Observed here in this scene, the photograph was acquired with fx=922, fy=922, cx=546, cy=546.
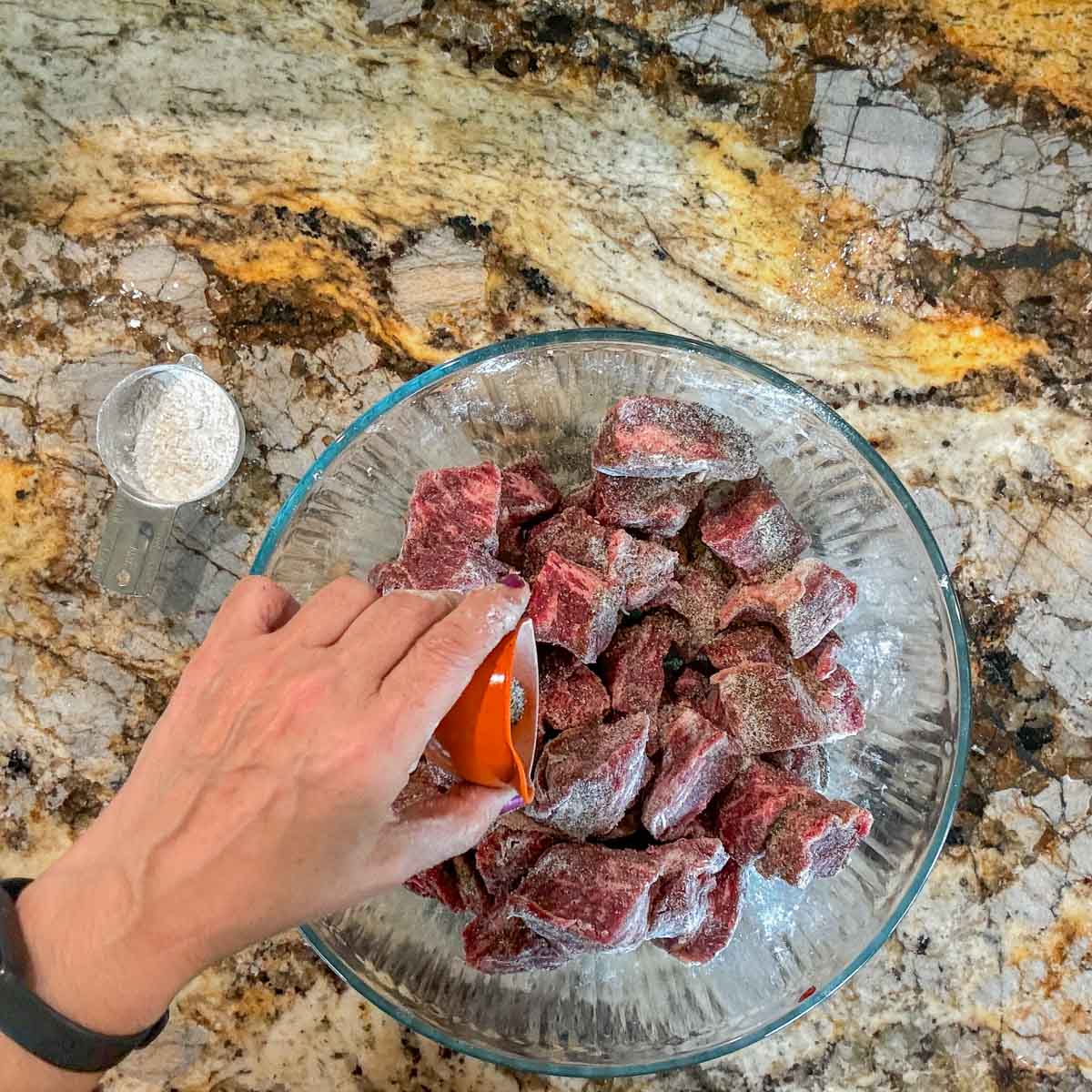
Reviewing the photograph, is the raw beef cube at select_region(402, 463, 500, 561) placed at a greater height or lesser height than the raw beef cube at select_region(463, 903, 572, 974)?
greater

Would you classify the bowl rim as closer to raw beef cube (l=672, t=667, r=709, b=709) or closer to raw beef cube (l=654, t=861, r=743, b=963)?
raw beef cube (l=654, t=861, r=743, b=963)

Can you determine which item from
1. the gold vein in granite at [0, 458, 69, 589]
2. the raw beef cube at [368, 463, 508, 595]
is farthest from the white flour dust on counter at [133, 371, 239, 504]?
the raw beef cube at [368, 463, 508, 595]

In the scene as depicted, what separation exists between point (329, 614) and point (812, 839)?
3.05 ft

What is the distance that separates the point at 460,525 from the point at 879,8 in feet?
5.34

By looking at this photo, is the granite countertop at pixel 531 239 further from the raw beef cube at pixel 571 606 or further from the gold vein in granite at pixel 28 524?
the raw beef cube at pixel 571 606

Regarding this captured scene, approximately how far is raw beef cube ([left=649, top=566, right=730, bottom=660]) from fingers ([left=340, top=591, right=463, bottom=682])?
0.58m

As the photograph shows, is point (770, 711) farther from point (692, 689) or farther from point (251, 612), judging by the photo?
point (251, 612)

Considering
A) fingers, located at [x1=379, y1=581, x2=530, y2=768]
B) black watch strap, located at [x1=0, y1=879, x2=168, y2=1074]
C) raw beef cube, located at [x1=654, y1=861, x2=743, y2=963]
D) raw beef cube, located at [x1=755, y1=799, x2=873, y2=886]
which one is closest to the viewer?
fingers, located at [x1=379, y1=581, x2=530, y2=768]

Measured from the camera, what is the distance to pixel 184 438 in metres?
2.14

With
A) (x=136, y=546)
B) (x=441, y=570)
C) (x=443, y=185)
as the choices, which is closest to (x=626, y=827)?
(x=441, y=570)

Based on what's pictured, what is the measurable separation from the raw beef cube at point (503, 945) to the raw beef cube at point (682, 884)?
0.68 ft

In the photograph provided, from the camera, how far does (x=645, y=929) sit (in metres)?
1.65

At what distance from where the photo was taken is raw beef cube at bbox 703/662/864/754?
5.65 feet

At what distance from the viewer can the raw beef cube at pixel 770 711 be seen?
172 centimetres
